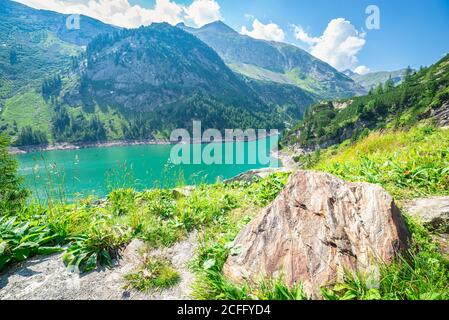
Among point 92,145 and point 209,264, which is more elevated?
point 92,145

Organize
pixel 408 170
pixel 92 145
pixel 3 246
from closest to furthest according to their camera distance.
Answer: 1. pixel 3 246
2. pixel 408 170
3. pixel 92 145

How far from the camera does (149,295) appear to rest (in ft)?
12.0

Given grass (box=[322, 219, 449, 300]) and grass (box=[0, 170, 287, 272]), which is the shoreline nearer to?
grass (box=[0, 170, 287, 272])

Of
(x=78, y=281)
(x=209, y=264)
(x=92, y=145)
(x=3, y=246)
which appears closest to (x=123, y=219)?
(x=78, y=281)

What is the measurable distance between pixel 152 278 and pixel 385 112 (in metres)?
119

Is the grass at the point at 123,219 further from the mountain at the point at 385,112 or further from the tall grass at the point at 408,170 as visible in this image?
the mountain at the point at 385,112

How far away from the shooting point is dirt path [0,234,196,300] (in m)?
3.70

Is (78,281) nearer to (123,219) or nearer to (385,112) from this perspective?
(123,219)

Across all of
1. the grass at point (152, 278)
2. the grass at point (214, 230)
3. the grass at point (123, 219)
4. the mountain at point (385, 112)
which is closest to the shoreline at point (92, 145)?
the mountain at point (385, 112)

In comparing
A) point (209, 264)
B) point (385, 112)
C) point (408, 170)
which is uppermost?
point (385, 112)

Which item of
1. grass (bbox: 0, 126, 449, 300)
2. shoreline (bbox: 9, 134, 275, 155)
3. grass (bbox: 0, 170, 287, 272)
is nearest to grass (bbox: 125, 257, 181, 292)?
grass (bbox: 0, 126, 449, 300)

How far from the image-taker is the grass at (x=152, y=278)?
149 inches

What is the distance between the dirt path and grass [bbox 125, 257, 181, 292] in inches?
3.7

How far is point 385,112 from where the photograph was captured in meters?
99.5
